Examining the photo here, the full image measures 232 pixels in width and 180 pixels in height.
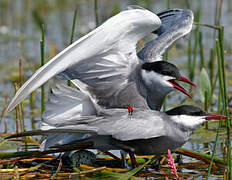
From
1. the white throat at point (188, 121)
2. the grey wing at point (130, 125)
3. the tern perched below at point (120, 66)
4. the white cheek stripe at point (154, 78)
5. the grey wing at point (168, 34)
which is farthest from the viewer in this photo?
the grey wing at point (168, 34)

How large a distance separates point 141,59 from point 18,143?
1546 millimetres

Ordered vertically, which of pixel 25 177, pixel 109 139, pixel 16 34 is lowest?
pixel 25 177

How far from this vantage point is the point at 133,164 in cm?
450

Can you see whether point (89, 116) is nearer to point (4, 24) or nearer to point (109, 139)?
point (109, 139)

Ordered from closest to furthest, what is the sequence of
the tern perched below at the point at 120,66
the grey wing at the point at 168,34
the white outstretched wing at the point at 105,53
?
the white outstretched wing at the point at 105,53 < the tern perched below at the point at 120,66 < the grey wing at the point at 168,34

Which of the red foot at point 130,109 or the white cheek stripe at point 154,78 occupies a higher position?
the white cheek stripe at point 154,78

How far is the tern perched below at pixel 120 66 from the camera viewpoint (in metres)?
4.00

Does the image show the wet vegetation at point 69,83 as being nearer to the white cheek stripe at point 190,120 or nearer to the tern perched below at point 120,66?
the white cheek stripe at point 190,120

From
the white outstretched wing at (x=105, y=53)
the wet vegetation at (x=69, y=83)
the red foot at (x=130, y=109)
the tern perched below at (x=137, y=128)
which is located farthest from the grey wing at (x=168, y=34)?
the tern perched below at (x=137, y=128)

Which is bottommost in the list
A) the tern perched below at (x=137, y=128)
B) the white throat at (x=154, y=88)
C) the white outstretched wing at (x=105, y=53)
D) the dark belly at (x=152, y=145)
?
the dark belly at (x=152, y=145)

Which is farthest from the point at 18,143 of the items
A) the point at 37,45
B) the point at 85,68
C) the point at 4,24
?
the point at 4,24

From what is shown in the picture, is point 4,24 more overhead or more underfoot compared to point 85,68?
more overhead

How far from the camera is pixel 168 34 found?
5.41m

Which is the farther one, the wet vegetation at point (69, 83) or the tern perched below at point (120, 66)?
the wet vegetation at point (69, 83)
